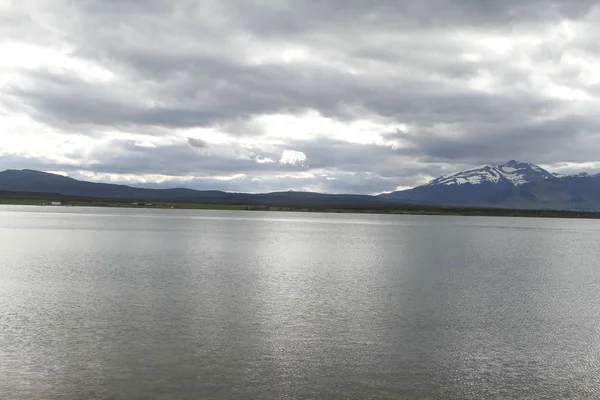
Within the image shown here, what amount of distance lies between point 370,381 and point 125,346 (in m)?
10.7

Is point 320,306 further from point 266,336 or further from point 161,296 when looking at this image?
point 161,296

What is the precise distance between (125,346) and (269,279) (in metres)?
21.7

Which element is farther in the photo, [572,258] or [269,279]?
[572,258]

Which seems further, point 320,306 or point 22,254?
point 22,254

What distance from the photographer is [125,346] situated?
23.0 meters

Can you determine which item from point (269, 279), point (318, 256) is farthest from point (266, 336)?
point (318, 256)

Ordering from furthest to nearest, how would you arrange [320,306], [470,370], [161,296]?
[161,296] < [320,306] < [470,370]

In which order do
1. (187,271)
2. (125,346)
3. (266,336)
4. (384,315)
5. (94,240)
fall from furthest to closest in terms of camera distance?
1. (94,240)
2. (187,271)
3. (384,315)
4. (266,336)
5. (125,346)

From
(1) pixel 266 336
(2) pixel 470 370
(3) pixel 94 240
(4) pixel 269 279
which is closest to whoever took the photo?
(2) pixel 470 370

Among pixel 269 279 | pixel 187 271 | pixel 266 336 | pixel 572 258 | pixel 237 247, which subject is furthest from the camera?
pixel 237 247

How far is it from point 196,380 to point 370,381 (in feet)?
20.4

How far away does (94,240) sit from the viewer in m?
83.9

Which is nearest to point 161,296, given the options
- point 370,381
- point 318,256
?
point 370,381

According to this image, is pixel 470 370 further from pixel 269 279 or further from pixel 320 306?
pixel 269 279
